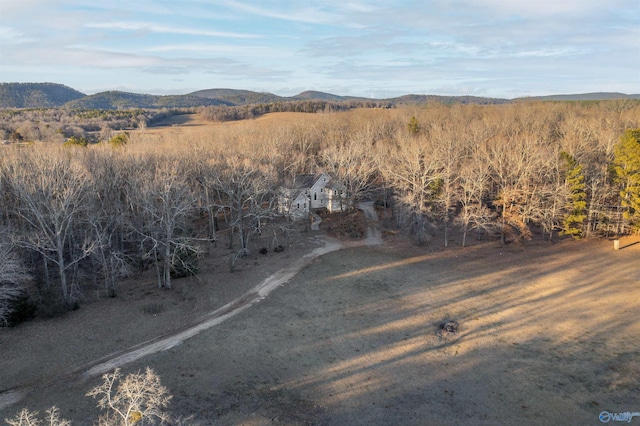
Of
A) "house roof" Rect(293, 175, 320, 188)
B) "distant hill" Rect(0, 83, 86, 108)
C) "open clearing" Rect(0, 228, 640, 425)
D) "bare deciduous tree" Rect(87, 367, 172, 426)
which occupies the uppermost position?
"distant hill" Rect(0, 83, 86, 108)

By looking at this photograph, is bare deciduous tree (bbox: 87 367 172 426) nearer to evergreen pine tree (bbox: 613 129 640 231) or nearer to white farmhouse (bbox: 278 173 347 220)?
white farmhouse (bbox: 278 173 347 220)

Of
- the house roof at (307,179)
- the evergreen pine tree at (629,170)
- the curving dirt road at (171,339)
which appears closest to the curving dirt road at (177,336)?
the curving dirt road at (171,339)

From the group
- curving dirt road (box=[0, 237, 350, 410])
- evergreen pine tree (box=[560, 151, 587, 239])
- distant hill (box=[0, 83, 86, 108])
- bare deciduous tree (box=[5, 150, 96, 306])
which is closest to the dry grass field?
curving dirt road (box=[0, 237, 350, 410])

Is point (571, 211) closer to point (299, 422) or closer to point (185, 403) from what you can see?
point (299, 422)

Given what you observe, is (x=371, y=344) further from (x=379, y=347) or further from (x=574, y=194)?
(x=574, y=194)

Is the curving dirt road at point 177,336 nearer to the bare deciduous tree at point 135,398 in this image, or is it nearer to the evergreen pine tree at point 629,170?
the bare deciduous tree at point 135,398

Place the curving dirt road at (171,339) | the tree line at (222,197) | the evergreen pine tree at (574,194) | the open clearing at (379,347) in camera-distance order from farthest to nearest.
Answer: the evergreen pine tree at (574,194) < the tree line at (222,197) < the curving dirt road at (171,339) < the open clearing at (379,347)
